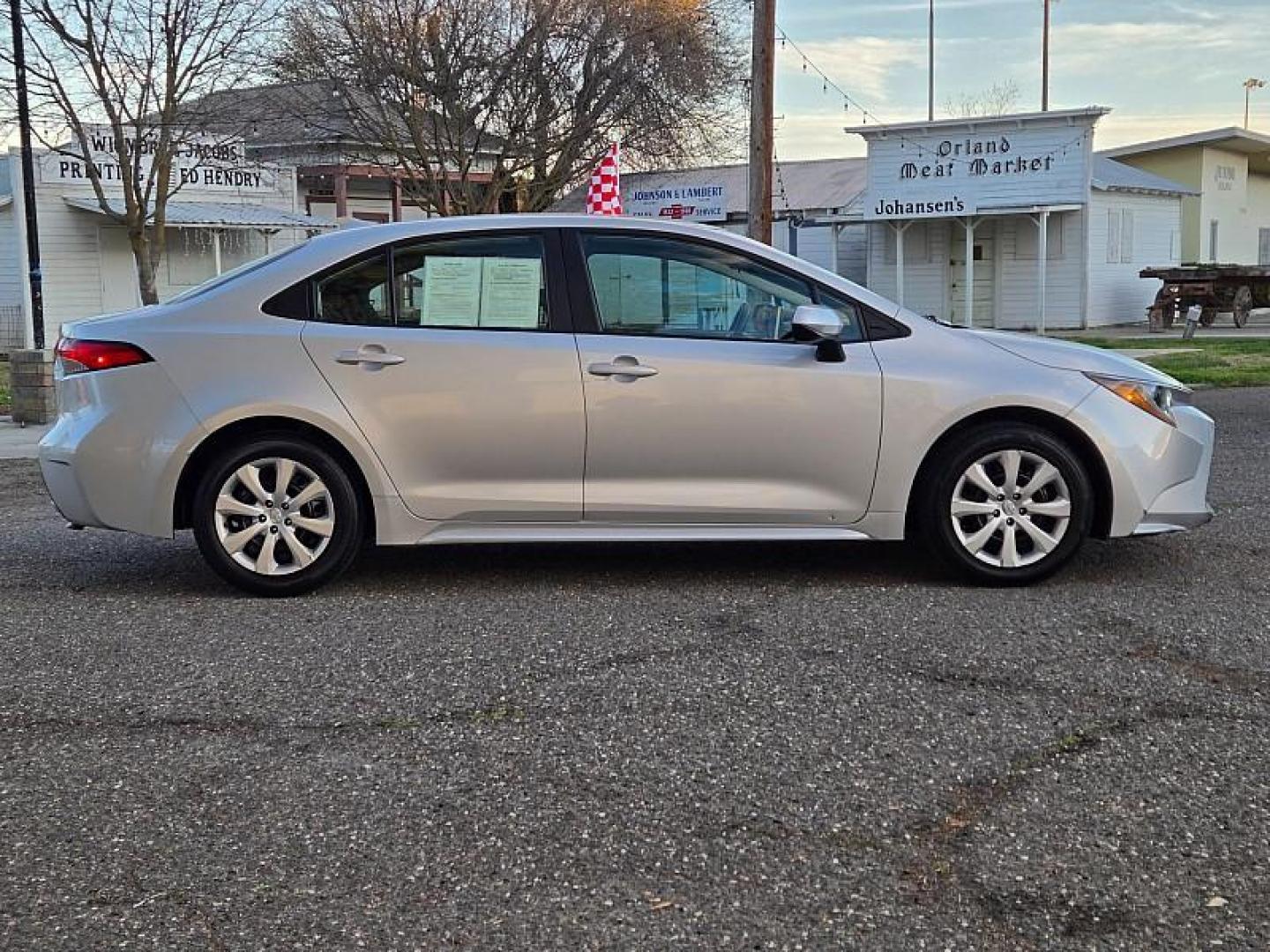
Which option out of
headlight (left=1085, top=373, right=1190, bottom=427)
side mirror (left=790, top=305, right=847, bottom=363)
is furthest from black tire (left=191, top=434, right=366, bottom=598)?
headlight (left=1085, top=373, right=1190, bottom=427)

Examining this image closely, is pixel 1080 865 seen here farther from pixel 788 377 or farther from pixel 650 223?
pixel 650 223

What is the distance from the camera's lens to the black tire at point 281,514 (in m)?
5.60

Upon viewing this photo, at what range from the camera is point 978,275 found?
3095 centimetres

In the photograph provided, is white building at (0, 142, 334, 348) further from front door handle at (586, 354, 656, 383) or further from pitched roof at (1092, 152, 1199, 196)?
front door handle at (586, 354, 656, 383)

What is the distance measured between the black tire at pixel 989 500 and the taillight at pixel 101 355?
329 centimetres

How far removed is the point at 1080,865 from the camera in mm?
3119

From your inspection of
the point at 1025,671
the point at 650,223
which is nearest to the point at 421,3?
the point at 650,223

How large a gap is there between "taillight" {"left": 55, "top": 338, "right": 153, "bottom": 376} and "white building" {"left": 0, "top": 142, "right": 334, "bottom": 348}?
2025 cm

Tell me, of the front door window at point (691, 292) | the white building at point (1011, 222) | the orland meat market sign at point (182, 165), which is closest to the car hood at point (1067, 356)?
the front door window at point (691, 292)

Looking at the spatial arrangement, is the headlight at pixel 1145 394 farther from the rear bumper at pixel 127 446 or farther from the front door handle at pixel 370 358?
the rear bumper at pixel 127 446

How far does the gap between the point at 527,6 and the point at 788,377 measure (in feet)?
83.8

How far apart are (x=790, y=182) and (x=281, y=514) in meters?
31.0

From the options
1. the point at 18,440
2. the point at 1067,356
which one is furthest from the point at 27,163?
the point at 1067,356

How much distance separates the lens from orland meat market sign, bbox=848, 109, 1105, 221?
1124 inches
